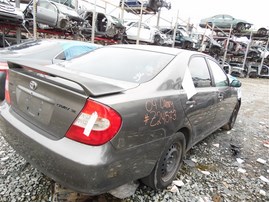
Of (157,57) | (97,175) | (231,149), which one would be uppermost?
(157,57)

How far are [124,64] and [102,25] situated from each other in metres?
10.2

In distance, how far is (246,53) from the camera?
68.1 ft

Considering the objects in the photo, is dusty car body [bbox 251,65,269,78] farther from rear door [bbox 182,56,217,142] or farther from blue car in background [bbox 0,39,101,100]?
rear door [bbox 182,56,217,142]

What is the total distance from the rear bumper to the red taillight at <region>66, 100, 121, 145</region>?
0.06m

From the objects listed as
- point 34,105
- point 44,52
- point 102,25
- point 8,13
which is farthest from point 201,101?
point 102,25

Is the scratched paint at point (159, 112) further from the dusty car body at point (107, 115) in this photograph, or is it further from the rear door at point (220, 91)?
the rear door at point (220, 91)

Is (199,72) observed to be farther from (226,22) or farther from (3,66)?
(226,22)

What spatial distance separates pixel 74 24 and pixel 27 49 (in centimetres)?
594

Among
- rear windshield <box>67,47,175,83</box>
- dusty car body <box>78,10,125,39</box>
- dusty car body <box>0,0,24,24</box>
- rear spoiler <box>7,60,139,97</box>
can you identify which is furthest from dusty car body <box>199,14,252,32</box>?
rear spoiler <box>7,60,139,97</box>

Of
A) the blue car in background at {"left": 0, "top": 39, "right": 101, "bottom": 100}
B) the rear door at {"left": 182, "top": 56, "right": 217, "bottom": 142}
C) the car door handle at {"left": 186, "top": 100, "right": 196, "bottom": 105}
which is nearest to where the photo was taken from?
the car door handle at {"left": 186, "top": 100, "right": 196, "bottom": 105}

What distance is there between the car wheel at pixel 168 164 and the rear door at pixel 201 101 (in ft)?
0.98

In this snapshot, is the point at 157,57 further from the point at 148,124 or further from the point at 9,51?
the point at 9,51

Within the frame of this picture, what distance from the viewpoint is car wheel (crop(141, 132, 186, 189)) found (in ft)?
7.47

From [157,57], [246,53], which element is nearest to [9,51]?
[157,57]
